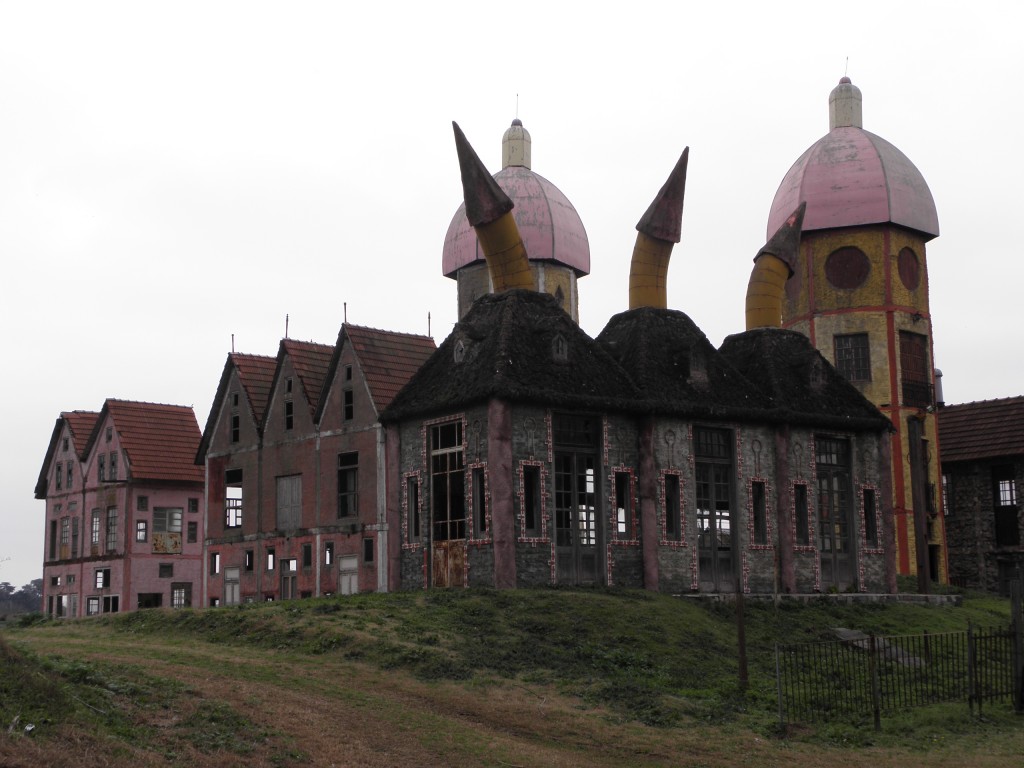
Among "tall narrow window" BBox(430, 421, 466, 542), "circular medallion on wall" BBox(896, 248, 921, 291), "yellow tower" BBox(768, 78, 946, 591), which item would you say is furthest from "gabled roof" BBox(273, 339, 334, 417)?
"circular medallion on wall" BBox(896, 248, 921, 291)

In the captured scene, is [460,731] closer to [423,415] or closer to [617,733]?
[617,733]

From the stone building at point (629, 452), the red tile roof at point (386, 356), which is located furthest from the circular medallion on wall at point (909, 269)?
the red tile roof at point (386, 356)

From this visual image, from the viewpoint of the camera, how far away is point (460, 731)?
19.5m

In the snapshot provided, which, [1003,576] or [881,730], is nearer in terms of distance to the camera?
[881,730]

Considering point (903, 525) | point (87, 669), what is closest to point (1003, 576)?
point (903, 525)

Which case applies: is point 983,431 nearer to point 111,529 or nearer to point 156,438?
point 156,438

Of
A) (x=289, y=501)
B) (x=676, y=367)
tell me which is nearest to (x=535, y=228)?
(x=676, y=367)

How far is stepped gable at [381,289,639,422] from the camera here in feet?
107

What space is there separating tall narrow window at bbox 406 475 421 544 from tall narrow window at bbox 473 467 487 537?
268 cm

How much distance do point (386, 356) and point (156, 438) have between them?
20.0 meters

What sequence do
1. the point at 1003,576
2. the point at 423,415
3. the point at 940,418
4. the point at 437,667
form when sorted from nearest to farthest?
the point at 437,667, the point at 423,415, the point at 1003,576, the point at 940,418

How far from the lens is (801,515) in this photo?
37.6 m

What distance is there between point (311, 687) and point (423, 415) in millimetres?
14061

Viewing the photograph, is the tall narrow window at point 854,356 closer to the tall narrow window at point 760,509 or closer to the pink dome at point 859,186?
the pink dome at point 859,186
